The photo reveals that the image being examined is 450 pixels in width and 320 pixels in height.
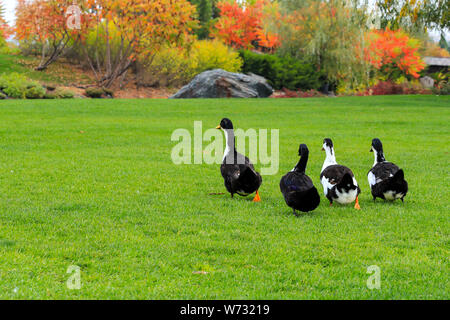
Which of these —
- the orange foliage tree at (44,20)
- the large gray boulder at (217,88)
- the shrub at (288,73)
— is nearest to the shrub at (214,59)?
the shrub at (288,73)

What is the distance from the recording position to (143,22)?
137 ft

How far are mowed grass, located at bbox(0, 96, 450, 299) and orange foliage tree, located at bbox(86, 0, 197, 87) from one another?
96.2 feet

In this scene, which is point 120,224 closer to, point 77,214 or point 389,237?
point 77,214

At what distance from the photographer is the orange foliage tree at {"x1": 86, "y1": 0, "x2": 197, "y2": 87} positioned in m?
41.3

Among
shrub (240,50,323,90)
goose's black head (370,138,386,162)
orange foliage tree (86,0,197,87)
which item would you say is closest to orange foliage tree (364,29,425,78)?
shrub (240,50,323,90)

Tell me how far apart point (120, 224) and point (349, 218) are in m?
3.19

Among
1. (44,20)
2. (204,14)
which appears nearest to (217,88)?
(44,20)

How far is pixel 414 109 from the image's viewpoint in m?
27.8

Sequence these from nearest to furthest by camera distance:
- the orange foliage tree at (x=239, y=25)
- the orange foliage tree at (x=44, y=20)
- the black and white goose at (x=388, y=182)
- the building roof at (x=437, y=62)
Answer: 1. the black and white goose at (x=388, y=182)
2. the orange foliage tree at (x=44, y=20)
3. the building roof at (x=437, y=62)
4. the orange foliage tree at (x=239, y=25)

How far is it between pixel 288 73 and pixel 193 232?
127ft

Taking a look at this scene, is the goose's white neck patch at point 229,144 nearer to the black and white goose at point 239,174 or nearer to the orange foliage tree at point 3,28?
the black and white goose at point 239,174

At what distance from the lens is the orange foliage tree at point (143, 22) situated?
4134 centimetres

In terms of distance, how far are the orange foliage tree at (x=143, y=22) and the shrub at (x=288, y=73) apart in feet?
25.0
